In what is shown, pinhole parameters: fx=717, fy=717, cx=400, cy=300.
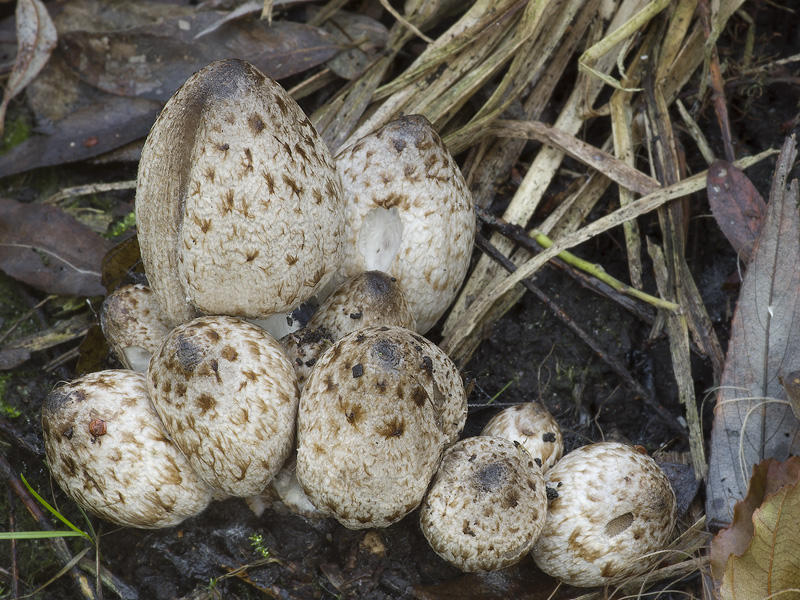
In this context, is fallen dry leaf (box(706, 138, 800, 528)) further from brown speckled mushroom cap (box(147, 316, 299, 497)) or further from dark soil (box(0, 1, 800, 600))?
brown speckled mushroom cap (box(147, 316, 299, 497))

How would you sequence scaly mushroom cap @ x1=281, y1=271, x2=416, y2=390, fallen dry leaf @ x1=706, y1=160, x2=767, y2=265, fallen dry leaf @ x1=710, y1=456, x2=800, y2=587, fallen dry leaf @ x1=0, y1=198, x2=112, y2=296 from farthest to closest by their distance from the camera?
fallen dry leaf @ x1=0, y1=198, x2=112, y2=296 → fallen dry leaf @ x1=706, y1=160, x2=767, y2=265 → scaly mushroom cap @ x1=281, y1=271, x2=416, y2=390 → fallen dry leaf @ x1=710, y1=456, x2=800, y2=587

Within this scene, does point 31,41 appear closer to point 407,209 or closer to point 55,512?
point 407,209

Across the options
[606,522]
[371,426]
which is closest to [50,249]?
[371,426]

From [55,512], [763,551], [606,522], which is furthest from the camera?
[55,512]

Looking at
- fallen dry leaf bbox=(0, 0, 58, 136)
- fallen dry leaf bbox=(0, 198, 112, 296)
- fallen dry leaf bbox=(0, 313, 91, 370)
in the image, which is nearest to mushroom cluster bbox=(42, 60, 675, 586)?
fallen dry leaf bbox=(0, 313, 91, 370)

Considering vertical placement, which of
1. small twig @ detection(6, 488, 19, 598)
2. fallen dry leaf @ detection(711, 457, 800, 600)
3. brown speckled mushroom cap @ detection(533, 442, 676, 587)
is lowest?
small twig @ detection(6, 488, 19, 598)

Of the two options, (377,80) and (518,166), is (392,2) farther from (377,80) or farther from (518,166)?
(518,166)
